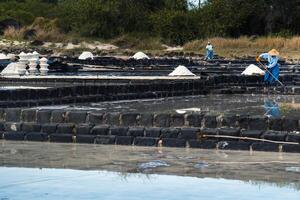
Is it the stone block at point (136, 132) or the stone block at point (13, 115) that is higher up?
the stone block at point (13, 115)

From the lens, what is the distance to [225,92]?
2152cm

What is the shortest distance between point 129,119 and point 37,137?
163cm

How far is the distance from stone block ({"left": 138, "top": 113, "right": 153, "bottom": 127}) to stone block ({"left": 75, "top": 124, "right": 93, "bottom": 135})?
32.4 inches

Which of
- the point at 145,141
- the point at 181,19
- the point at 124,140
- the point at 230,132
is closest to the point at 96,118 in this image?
the point at 124,140

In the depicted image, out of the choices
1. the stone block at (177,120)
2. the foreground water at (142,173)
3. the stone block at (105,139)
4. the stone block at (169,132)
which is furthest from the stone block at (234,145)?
the stone block at (105,139)

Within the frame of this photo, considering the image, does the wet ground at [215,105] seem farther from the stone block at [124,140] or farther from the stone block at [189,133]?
the stone block at [124,140]

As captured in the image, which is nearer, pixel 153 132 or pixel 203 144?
pixel 203 144

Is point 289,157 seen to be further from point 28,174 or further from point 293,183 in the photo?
point 28,174

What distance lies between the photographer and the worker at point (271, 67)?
2275cm

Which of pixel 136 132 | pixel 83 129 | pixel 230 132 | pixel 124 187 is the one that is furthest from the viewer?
pixel 83 129

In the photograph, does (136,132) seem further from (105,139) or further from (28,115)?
(28,115)

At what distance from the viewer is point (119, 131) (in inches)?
504

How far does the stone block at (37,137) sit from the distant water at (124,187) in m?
3.60

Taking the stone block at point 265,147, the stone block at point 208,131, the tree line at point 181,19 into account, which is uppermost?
the tree line at point 181,19
